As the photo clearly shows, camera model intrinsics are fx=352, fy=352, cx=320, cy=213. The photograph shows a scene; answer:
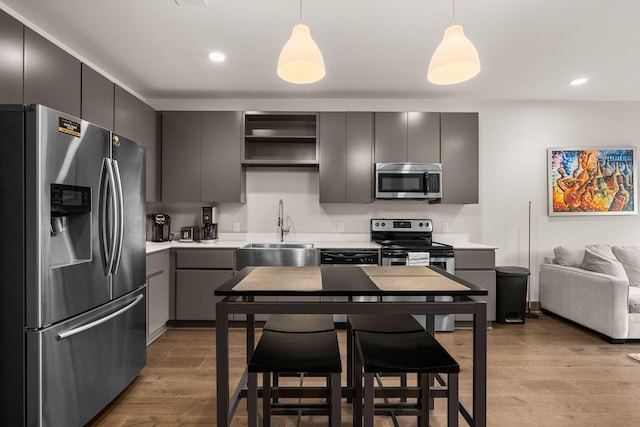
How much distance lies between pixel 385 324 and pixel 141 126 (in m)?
3.08

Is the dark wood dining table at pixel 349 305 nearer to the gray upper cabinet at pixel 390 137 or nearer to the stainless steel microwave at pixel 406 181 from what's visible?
the stainless steel microwave at pixel 406 181

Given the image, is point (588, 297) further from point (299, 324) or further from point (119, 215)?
point (119, 215)

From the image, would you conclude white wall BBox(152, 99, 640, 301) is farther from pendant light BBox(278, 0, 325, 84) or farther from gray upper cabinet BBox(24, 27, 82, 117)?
pendant light BBox(278, 0, 325, 84)

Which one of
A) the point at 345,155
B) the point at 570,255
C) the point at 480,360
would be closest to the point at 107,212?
the point at 480,360

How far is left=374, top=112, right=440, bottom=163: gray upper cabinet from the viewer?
12.9ft

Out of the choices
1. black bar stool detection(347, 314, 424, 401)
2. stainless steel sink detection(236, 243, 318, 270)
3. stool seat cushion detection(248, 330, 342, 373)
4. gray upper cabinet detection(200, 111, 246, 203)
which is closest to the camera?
stool seat cushion detection(248, 330, 342, 373)

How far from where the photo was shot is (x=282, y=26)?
2.62m

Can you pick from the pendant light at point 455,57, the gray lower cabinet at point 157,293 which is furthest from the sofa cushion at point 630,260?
the gray lower cabinet at point 157,293

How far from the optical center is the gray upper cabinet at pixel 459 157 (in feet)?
12.9

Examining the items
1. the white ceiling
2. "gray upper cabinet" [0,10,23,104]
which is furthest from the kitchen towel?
"gray upper cabinet" [0,10,23,104]

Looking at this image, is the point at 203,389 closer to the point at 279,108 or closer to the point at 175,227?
the point at 175,227

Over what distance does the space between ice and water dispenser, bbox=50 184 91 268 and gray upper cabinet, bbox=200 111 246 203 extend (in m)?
2.02

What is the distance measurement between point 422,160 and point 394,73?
101 centimetres

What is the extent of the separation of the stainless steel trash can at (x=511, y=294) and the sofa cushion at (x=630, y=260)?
3.14ft
